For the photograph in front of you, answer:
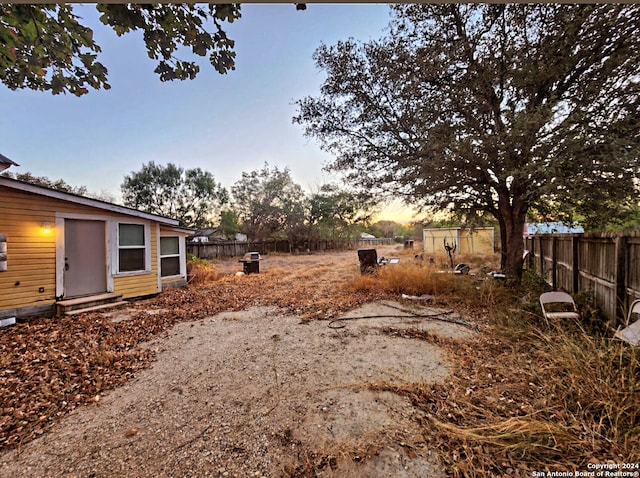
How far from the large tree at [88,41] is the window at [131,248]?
4998mm

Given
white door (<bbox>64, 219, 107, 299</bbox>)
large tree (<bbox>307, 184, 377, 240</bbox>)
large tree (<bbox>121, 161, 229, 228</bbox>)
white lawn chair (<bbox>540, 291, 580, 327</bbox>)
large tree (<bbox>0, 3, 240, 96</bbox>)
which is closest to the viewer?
large tree (<bbox>0, 3, 240, 96</bbox>)

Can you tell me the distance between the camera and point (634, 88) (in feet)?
13.3

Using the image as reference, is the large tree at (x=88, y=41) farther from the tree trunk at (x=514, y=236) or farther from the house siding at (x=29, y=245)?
the tree trunk at (x=514, y=236)

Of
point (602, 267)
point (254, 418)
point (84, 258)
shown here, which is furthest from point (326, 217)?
point (254, 418)

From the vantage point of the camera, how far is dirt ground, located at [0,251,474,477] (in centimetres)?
176

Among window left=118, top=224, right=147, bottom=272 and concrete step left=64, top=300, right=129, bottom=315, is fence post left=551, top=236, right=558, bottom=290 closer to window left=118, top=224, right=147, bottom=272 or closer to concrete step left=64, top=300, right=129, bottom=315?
concrete step left=64, top=300, right=129, bottom=315

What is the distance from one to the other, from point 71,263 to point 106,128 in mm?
6350

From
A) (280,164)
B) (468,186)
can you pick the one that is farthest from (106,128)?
(280,164)

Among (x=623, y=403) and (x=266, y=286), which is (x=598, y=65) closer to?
(x=623, y=403)

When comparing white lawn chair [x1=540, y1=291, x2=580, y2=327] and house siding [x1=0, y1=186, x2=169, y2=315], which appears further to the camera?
house siding [x1=0, y1=186, x2=169, y2=315]

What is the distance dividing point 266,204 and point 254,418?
22.2m

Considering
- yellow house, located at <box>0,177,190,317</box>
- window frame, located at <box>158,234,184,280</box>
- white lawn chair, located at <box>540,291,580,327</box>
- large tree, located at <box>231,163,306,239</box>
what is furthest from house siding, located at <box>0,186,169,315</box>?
large tree, located at <box>231,163,306,239</box>

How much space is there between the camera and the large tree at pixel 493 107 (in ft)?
13.0

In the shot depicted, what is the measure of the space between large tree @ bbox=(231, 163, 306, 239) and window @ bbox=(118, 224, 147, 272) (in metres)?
16.5
